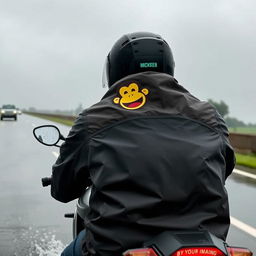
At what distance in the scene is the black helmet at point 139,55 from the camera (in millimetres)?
2986

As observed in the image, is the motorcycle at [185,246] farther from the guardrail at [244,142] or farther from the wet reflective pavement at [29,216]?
the guardrail at [244,142]

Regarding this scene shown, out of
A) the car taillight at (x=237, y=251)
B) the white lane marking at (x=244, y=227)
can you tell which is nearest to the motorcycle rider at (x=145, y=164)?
the car taillight at (x=237, y=251)

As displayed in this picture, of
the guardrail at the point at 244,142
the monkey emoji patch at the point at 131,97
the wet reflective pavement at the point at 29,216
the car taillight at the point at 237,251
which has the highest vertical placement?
the monkey emoji patch at the point at 131,97

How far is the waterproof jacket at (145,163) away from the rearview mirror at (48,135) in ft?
2.45

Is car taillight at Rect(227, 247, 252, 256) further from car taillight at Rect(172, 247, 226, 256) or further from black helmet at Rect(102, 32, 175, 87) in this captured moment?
black helmet at Rect(102, 32, 175, 87)

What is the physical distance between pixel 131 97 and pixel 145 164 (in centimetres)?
38

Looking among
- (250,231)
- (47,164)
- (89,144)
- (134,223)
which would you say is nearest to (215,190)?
(134,223)

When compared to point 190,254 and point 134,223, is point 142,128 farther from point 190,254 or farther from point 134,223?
point 190,254

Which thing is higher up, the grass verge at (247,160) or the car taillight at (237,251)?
the car taillight at (237,251)

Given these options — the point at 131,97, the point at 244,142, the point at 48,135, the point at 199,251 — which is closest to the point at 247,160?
the point at 244,142

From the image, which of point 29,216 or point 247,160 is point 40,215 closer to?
point 29,216

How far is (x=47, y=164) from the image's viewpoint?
46.7ft

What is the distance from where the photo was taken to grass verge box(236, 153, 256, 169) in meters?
13.1

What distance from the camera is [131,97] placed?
2.60m
